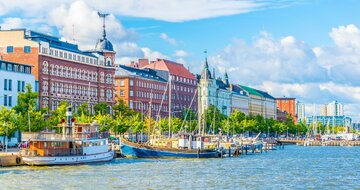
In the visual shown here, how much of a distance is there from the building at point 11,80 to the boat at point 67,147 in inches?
867

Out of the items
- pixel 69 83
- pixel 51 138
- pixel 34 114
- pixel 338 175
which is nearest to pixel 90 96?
pixel 69 83

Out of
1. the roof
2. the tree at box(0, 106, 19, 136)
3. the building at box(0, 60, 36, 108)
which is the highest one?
the roof

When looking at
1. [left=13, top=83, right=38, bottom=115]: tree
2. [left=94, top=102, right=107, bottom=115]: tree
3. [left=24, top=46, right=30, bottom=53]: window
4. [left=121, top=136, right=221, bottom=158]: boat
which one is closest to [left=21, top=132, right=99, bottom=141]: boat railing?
[left=13, top=83, right=38, bottom=115]: tree

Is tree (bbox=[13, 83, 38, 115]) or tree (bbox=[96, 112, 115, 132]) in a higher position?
tree (bbox=[13, 83, 38, 115])

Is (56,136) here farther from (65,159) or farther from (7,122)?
(7,122)

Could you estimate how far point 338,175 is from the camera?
90.6 m

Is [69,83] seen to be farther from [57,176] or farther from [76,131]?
[57,176]

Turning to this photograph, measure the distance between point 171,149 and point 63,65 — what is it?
43648 mm

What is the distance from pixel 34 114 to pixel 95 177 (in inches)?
1257

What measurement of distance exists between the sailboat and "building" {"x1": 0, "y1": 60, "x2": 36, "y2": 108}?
20.4 m

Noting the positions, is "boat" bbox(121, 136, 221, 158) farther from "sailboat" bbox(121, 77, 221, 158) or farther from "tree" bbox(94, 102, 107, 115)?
"tree" bbox(94, 102, 107, 115)

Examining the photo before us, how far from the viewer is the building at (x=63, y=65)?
5748 inches

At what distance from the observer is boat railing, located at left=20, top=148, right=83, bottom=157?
91.4m

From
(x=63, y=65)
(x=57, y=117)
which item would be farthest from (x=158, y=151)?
(x=63, y=65)
